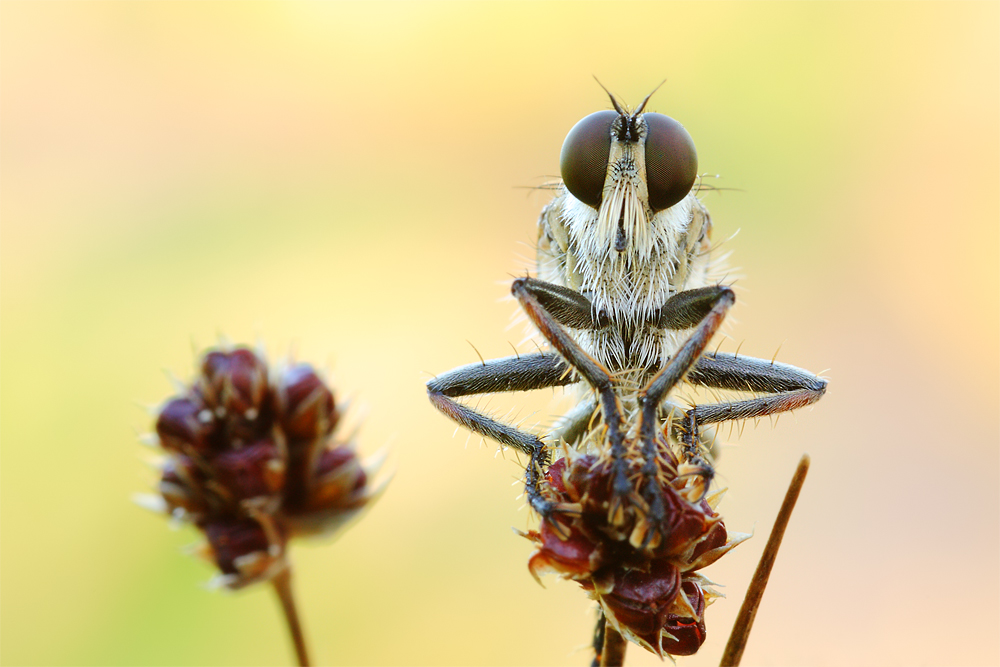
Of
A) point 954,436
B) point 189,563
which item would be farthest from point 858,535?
point 189,563

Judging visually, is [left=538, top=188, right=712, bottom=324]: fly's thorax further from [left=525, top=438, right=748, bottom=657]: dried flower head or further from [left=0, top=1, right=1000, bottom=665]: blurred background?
[left=525, top=438, right=748, bottom=657]: dried flower head

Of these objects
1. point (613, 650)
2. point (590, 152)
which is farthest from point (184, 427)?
point (590, 152)

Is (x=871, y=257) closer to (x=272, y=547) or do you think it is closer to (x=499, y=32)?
(x=499, y=32)

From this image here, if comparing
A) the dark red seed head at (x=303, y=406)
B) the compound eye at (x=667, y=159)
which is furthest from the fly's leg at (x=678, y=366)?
the dark red seed head at (x=303, y=406)

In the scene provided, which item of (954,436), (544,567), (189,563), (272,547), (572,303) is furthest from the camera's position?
(954,436)

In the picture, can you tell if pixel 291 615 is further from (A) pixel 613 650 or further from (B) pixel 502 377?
(B) pixel 502 377

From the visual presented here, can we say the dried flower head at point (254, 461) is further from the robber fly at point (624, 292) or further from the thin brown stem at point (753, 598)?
the robber fly at point (624, 292)

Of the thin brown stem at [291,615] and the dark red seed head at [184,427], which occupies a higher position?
the dark red seed head at [184,427]
